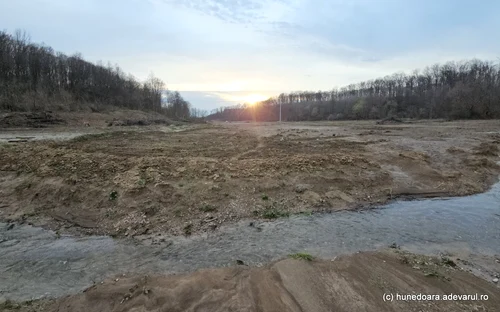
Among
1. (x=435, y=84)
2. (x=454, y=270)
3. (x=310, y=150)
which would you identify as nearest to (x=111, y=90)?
(x=310, y=150)

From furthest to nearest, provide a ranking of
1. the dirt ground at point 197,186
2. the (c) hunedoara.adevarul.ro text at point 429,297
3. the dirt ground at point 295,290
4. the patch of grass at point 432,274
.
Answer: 1. the dirt ground at point 197,186
2. the patch of grass at point 432,274
3. the (c) hunedoara.adevarul.ro text at point 429,297
4. the dirt ground at point 295,290

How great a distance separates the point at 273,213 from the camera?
25.3 feet

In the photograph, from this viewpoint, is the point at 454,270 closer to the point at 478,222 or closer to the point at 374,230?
the point at 374,230

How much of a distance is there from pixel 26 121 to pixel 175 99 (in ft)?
241

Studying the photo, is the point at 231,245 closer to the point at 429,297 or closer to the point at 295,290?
the point at 295,290

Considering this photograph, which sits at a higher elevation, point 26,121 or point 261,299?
point 26,121

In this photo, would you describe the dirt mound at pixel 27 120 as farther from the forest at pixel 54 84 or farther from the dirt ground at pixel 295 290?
the dirt ground at pixel 295 290

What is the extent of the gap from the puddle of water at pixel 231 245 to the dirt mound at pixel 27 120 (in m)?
25.1

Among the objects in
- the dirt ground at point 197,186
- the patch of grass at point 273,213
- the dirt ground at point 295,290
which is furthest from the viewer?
the patch of grass at point 273,213

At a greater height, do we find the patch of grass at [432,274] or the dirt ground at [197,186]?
the dirt ground at [197,186]

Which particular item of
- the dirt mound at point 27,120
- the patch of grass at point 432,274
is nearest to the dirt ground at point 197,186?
the patch of grass at point 432,274

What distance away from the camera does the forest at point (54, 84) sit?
140 ft

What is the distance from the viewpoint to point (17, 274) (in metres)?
5.18

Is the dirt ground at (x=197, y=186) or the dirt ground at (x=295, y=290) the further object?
the dirt ground at (x=197, y=186)
